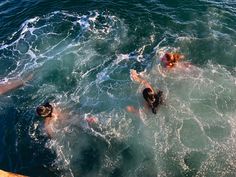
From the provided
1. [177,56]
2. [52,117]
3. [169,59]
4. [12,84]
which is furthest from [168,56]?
[12,84]

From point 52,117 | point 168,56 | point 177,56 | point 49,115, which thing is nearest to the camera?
point 49,115

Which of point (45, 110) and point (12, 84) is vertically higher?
point (45, 110)

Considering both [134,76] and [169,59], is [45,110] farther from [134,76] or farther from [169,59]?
[169,59]

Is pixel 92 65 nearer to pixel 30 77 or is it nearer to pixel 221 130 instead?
pixel 30 77

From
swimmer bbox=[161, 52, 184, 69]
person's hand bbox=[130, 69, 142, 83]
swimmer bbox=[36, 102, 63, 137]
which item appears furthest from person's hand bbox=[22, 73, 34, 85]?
swimmer bbox=[161, 52, 184, 69]

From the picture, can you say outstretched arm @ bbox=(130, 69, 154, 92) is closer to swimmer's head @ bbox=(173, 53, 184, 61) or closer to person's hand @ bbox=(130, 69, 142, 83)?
person's hand @ bbox=(130, 69, 142, 83)

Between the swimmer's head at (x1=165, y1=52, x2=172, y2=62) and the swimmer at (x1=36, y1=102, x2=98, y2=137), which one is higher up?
the swimmer's head at (x1=165, y1=52, x2=172, y2=62)
